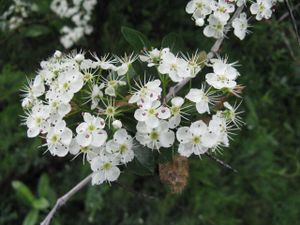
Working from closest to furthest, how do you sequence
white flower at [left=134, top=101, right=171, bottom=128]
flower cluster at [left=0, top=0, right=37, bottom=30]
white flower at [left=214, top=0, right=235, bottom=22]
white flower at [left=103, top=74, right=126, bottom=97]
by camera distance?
white flower at [left=134, top=101, right=171, bottom=128] < white flower at [left=103, top=74, right=126, bottom=97] < white flower at [left=214, top=0, right=235, bottom=22] < flower cluster at [left=0, top=0, right=37, bottom=30]

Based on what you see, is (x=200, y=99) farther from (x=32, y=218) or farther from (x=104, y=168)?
(x=32, y=218)

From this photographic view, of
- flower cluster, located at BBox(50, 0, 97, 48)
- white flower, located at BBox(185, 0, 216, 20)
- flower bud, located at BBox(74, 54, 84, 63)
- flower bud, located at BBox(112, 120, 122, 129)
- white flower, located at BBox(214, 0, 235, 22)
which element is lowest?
flower cluster, located at BBox(50, 0, 97, 48)

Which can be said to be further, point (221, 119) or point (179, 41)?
point (179, 41)

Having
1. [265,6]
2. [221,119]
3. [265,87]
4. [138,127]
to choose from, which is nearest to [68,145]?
[138,127]

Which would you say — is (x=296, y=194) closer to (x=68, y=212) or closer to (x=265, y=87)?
(x=265, y=87)

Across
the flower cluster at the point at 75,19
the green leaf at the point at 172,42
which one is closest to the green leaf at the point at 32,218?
the flower cluster at the point at 75,19

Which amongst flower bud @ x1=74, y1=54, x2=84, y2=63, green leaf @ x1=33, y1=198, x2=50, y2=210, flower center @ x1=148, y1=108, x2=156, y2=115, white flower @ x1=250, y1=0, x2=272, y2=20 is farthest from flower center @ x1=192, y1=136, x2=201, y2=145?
green leaf @ x1=33, y1=198, x2=50, y2=210

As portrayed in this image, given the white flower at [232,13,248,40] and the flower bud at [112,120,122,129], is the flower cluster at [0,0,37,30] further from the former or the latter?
the flower bud at [112,120,122,129]

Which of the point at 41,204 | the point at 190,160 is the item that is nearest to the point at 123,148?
the point at 190,160
